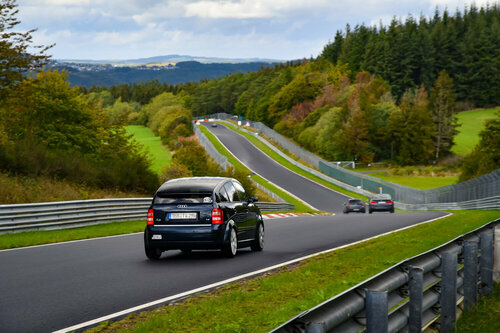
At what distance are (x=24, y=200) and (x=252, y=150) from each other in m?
72.0

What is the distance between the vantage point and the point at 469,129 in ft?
483

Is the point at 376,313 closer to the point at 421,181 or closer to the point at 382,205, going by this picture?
the point at 382,205

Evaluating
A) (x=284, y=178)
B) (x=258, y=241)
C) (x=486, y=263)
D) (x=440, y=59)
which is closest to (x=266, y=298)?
(x=486, y=263)

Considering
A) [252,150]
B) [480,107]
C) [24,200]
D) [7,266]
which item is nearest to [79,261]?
[7,266]

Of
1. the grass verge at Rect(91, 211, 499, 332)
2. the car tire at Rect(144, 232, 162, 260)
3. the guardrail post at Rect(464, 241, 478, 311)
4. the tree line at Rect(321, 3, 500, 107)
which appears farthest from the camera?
the tree line at Rect(321, 3, 500, 107)

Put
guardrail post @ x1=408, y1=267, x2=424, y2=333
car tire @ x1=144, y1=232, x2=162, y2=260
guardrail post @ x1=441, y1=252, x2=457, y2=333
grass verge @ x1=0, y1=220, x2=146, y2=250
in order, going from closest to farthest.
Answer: guardrail post @ x1=408, y1=267, x2=424, y2=333, guardrail post @ x1=441, y1=252, x2=457, y2=333, car tire @ x1=144, y1=232, x2=162, y2=260, grass verge @ x1=0, y1=220, x2=146, y2=250

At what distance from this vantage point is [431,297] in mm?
7273

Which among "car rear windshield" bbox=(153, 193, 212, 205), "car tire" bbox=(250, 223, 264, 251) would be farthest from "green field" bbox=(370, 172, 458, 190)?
"car rear windshield" bbox=(153, 193, 212, 205)

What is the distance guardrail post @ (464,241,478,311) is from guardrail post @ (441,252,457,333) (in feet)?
3.75

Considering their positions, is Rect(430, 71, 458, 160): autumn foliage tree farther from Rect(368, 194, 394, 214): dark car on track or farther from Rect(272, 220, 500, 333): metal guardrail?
Rect(272, 220, 500, 333): metal guardrail

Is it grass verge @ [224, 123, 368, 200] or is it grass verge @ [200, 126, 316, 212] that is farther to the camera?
grass verge @ [224, 123, 368, 200]

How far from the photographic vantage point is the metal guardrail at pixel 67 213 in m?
19.3

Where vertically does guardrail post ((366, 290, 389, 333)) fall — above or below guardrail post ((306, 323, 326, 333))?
below

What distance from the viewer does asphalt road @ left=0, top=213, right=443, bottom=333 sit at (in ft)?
27.2
